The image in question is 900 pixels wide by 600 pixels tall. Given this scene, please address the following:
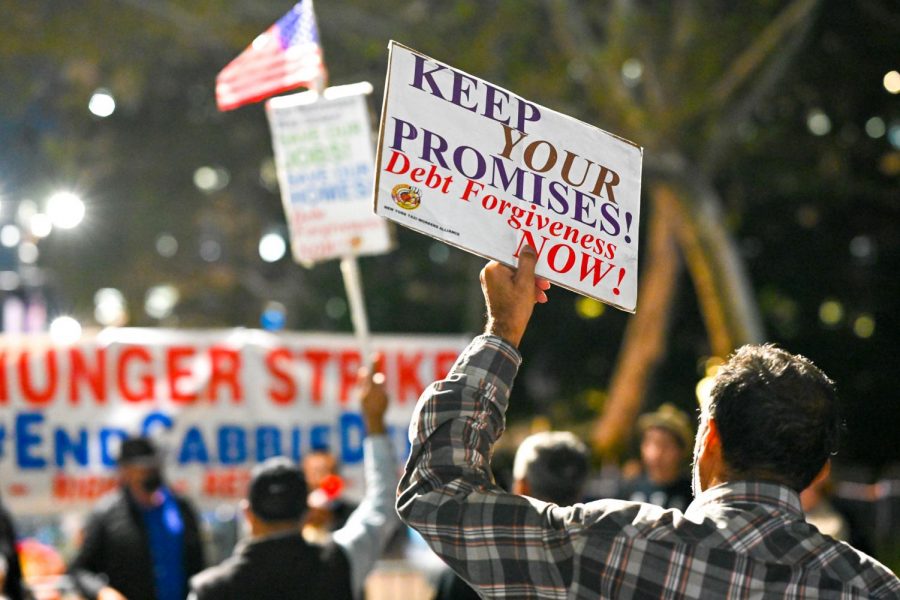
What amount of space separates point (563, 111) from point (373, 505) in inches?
387

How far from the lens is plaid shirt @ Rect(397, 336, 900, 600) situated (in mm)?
2168

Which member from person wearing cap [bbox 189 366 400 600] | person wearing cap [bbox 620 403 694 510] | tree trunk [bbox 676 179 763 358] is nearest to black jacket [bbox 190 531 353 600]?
person wearing cap [bbox 189 366 400 600]

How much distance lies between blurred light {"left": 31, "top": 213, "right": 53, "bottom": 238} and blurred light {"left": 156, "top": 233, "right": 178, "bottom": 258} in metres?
1.91

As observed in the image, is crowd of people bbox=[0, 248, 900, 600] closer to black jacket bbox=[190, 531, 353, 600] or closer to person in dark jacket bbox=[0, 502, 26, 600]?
black jacket bbox=[190, 531, 353, 600]

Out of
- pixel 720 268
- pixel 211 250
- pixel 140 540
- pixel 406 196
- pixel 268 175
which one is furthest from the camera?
pixel 211 250

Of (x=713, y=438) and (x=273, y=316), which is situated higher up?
(x=273, y=316)

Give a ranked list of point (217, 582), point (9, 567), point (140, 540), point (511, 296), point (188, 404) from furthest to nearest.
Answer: point (188, 404), point (140, 540), point (9, 567), point (217, 582), point (511, 296)

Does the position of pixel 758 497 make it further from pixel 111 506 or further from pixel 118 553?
pixel 111 506

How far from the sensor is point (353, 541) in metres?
4.21

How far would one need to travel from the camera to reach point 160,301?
2712 centimetres

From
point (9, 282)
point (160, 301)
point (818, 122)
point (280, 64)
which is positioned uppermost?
point (818, 122)

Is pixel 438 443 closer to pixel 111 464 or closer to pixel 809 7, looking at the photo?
pixel 111 464

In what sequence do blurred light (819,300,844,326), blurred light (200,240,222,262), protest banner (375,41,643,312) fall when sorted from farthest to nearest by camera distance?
blurred light (200,240,222,262) → blurred light (819,300,844,326) → protest banner (375,41,643,312)

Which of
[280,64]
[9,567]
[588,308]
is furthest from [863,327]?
[9,567]
